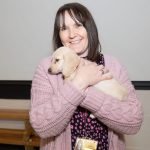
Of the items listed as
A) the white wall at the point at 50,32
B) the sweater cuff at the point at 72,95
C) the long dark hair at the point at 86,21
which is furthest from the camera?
the white wall at the point at 50,32

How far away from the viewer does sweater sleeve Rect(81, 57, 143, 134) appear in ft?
3.50

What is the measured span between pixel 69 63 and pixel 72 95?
0.19 meters

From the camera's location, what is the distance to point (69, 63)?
3.83 ft

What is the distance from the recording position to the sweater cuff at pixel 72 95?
1.03 meters

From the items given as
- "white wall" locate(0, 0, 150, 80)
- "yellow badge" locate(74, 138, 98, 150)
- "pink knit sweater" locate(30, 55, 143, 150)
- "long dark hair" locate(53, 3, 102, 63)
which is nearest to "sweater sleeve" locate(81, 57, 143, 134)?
"pink knit sweater" locate(30, 55, 143, 150)

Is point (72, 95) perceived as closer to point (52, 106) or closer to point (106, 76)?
point (52, 106)

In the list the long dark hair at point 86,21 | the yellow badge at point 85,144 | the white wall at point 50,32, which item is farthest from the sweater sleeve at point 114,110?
the white wall at point 50,32

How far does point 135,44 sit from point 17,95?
1.10 metres

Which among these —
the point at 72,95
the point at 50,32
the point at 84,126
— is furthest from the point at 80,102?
the point at 50,32

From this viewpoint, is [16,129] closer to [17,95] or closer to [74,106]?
[17,95]

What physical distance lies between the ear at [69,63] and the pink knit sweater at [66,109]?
0.17 ft

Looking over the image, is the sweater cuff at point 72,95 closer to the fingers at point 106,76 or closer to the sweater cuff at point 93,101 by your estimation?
the sweater cuff at point 93,101

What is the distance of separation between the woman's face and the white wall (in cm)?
82

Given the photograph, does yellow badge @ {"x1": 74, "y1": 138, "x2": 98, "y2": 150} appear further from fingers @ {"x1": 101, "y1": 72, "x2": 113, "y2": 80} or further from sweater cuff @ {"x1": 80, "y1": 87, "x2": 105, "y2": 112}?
fingers @ {"x1": 101, "y1": 72, "x2": 113, "y2": 80}
